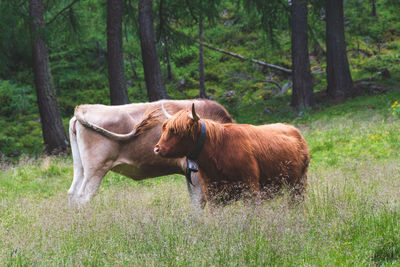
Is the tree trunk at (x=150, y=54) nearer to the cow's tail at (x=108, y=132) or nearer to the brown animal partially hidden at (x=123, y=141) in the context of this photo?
the brown animal partially hidden at (x=123, y=141)

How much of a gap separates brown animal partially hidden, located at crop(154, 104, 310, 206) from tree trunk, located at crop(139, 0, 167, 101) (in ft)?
26.3

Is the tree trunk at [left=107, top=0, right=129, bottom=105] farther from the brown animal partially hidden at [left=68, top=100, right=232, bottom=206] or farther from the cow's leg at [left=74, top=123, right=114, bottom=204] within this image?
the cow's leg at [left=74, top=123, right=114, bottom=204]

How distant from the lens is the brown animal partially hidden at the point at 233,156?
5258 millimetres

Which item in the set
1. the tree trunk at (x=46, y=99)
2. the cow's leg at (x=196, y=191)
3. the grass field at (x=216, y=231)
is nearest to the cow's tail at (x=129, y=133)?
the grass field at (x=216, y=231)

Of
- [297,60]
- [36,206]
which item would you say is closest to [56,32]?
[297,60]

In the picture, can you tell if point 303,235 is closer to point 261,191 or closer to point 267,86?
point 261,191

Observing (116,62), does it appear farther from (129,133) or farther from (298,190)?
(298,190)

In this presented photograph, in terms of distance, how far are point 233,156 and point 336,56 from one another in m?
13.6

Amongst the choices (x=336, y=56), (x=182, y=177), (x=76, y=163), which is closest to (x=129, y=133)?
(x=76, y=163)

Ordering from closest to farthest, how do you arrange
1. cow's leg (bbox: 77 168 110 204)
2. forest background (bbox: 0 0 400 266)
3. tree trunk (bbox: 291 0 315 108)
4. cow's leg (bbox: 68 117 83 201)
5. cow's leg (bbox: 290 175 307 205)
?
forest background (bbox: 0 0 400 266) < cow's leg (bbox: 290 175 307 205) < cow's leg (bbox: 77 168 110 204) < cow's leg (bbox: 68 117 83 201) < tree trunk (bbox: 291 0 315 108)

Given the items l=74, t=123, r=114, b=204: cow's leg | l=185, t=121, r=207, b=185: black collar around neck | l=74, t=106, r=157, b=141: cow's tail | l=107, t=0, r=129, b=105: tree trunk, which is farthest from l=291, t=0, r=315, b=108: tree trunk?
l=185, t=121, r=207, b=185: black collar around neck

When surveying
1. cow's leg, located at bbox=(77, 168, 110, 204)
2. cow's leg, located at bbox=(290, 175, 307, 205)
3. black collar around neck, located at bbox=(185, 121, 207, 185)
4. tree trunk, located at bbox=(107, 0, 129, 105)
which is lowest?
cow's leg, located at bbox=(290, 175, 307, 205)

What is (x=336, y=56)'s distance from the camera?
17500 millimetres

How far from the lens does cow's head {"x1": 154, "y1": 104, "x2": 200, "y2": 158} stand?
5.22 meters
